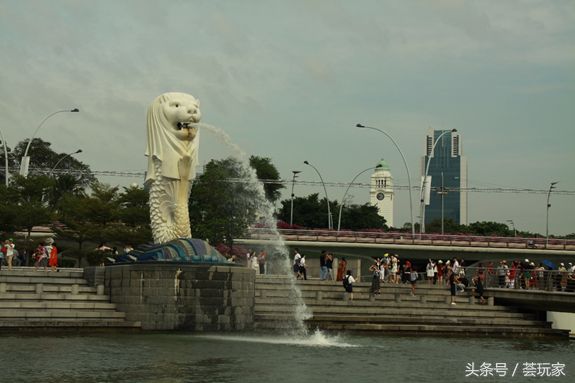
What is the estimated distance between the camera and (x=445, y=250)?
50344mm

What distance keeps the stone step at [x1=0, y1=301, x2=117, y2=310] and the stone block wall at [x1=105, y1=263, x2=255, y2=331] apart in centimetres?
65

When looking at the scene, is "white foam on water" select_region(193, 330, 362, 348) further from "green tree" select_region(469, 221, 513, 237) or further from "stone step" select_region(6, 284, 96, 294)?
"green tree" select_region(469, 221, 513, 237)

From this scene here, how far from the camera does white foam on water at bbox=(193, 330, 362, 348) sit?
20.1m

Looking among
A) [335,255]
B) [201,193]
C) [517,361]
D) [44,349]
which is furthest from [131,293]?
[335,255]

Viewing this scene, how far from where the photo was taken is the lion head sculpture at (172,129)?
24625 mm

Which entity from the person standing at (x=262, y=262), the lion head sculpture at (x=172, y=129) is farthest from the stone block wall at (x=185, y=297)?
the person standing at (x=262, y=262)

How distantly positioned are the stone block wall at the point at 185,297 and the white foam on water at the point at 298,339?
26.6 inches

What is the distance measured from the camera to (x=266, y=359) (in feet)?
55.5

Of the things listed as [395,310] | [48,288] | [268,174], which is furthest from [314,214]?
[48,288]

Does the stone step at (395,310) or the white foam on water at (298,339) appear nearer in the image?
the white foam on water at (298,339)

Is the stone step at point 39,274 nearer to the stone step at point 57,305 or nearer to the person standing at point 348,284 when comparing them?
the stone step at point 57,305

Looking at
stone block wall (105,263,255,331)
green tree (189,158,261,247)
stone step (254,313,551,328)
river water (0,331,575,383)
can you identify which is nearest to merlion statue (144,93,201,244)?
stone block wall (105,263,255,331)

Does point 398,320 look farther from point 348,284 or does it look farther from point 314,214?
point 314,214

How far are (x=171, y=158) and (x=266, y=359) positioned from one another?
9.80 metres
